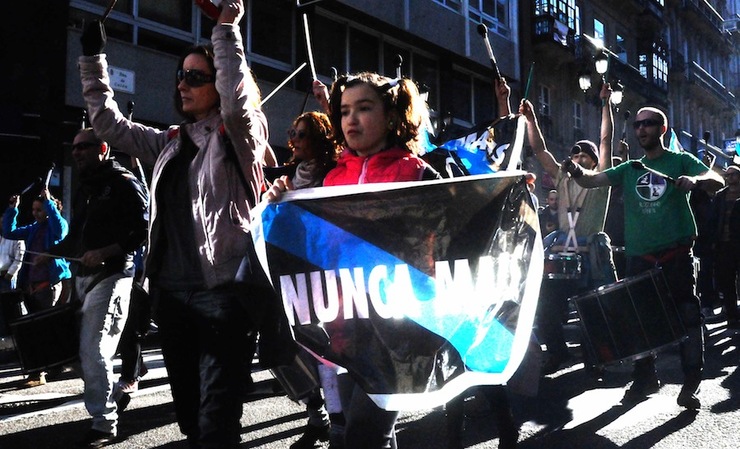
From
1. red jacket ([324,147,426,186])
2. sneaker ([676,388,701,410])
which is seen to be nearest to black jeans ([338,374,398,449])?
red jacket ([324,147,426,186])

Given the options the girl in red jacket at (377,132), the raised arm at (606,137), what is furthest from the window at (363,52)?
the girl in red jacket at (377,132)

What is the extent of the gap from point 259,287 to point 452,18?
19.1 m

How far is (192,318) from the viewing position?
2.75m

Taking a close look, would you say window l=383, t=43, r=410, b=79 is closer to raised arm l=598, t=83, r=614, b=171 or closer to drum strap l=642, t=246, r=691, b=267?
raised arm l=598, t=83, r=614, b=171

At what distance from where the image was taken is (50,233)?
25.8 feet

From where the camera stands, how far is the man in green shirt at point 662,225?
16.5ft

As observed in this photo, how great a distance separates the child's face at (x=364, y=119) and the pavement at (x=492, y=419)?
205 centimetres

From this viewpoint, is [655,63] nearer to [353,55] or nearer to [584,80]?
[353,55]

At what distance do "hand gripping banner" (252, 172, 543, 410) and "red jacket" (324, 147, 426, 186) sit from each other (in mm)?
119

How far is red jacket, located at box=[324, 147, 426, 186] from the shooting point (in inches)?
106

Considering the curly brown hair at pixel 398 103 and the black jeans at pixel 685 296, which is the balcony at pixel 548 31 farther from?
the curly brown hair at pixel 398 103

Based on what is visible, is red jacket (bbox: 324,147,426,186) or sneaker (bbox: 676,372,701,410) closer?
red jacket (bbox: 324,147,426,186)

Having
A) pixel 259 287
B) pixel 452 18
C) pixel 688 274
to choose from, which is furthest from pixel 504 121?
pixel 452 18

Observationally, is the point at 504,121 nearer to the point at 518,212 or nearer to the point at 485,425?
the point at 518,212
